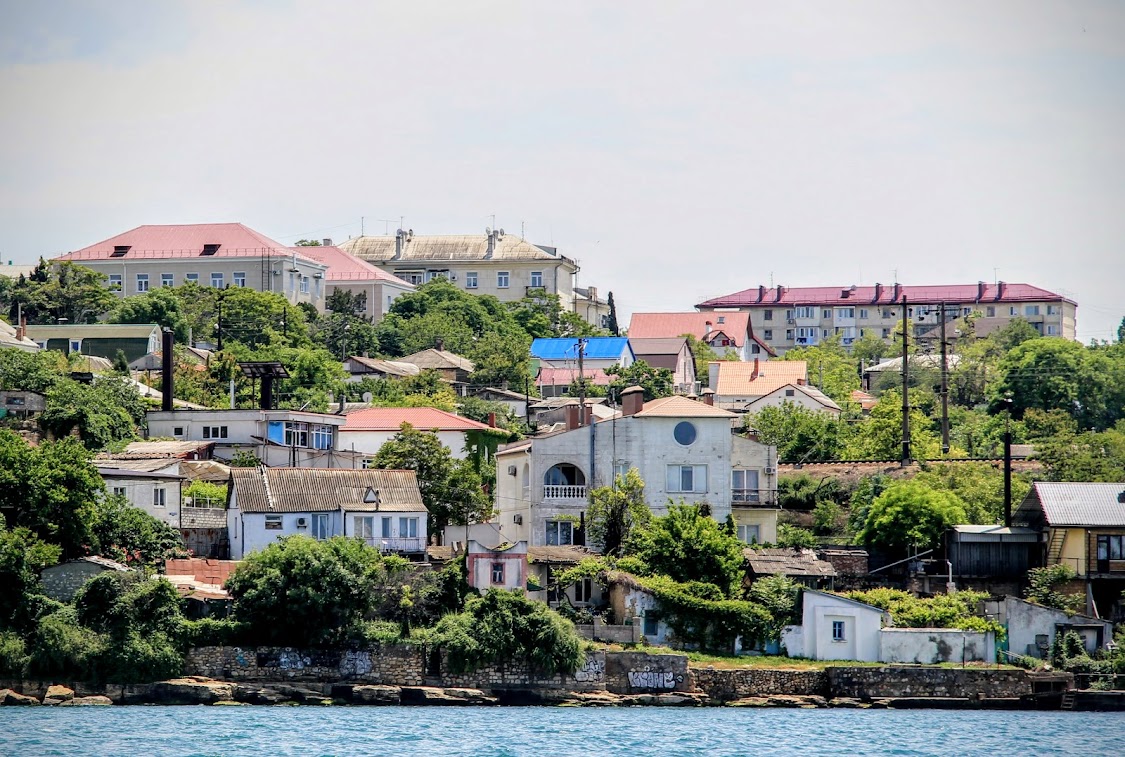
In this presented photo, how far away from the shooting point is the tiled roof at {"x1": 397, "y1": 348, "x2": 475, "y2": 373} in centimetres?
10275

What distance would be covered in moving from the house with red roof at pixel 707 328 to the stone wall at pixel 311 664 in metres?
75.0

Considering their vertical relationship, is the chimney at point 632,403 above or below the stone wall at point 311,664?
above

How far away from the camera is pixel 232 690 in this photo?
173 feet

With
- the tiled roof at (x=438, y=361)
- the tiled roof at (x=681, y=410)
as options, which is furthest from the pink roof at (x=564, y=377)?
the tiled roof at (x=681, y=410)

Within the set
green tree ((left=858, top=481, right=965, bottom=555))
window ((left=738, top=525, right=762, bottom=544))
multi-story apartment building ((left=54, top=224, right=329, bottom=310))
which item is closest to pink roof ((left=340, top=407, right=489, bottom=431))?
window ((left=738, top=525, right=762, bottom=544))

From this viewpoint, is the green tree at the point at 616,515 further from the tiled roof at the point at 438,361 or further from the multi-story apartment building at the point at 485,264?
the multi-story apartment building at the point at 485,264

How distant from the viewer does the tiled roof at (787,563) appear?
59.3 m

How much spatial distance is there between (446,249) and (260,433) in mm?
70941

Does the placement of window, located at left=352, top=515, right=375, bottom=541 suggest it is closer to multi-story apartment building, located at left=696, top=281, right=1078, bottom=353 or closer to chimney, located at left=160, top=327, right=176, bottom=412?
chimney, located at left=160, top=327, right=176, bottom=412

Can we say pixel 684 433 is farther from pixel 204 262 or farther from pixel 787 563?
pixel 204 262

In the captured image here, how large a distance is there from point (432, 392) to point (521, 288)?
45.9 metres

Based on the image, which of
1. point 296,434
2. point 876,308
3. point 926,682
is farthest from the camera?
point 876,308

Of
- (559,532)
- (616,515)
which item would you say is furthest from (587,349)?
(616,515)

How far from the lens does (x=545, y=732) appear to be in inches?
1877
